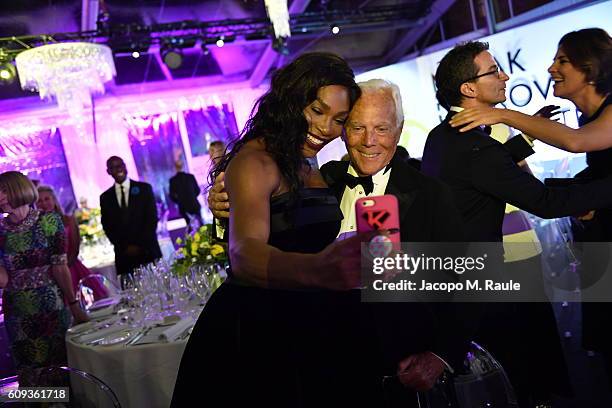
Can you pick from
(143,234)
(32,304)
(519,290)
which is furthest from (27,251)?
(519,290)

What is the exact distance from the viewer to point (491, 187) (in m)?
1.96

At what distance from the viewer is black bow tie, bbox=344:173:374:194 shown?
165cm

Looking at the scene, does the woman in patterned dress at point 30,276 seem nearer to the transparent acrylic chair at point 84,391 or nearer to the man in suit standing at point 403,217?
the transparent acrylic chair at point 84,391

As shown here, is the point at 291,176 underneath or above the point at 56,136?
underneath

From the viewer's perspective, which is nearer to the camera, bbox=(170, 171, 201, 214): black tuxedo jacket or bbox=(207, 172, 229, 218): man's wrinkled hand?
bbox=(207, 172, 229, 218): man's wrinkled hand

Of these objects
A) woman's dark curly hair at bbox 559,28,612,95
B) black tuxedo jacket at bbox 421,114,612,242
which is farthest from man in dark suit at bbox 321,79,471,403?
woman's dark curly hair at bbox 559,28,612,95

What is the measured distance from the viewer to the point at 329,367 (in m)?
1.35

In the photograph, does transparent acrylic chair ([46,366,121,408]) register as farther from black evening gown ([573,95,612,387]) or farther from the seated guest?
the seated guest

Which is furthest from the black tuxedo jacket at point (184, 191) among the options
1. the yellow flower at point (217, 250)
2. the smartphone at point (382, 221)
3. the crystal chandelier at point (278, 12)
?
the smartphone at point (382, 221)

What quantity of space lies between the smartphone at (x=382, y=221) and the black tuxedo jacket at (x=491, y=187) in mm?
1051

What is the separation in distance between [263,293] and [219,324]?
5.6 inches

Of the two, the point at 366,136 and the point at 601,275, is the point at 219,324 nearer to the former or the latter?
the point at 366,136

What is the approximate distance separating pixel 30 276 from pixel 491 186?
2.67 meters

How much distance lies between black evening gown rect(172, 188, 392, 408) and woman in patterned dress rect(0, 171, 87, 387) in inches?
85.9
